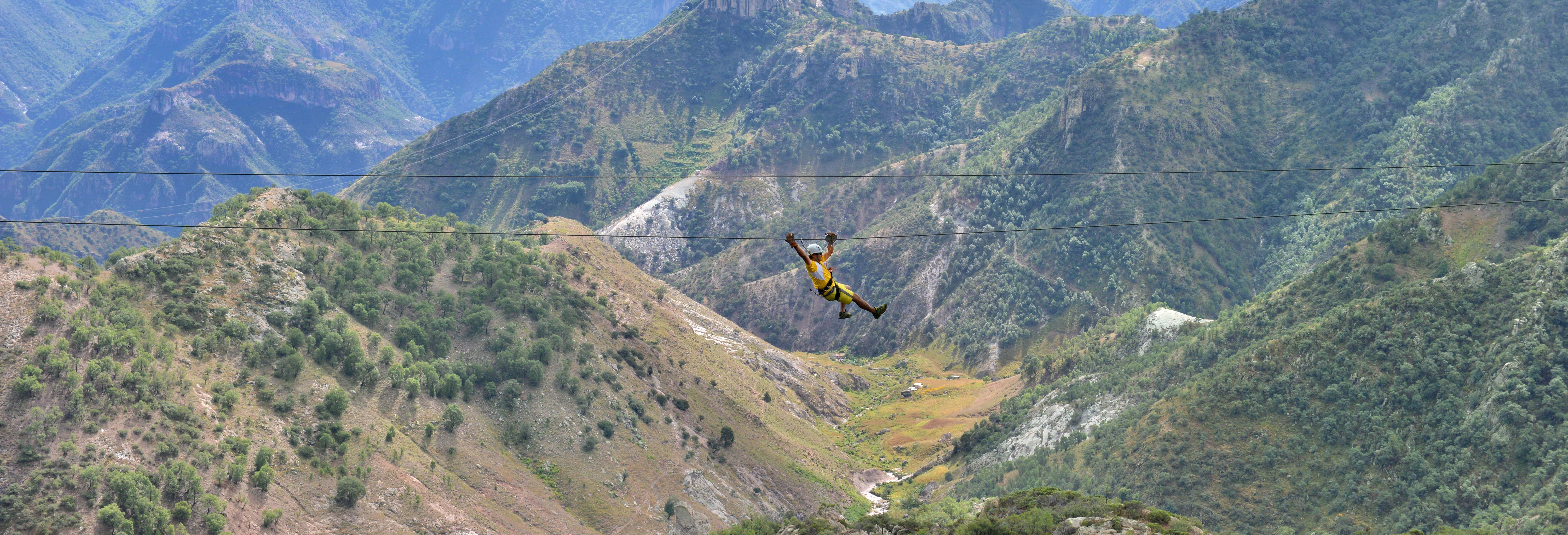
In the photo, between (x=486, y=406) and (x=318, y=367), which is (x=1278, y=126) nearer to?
(x=486, y=406)

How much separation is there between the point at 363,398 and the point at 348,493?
1224 centimetres

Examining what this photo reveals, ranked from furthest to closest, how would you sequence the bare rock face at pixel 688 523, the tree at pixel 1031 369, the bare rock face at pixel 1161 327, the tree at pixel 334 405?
the tree at pixel 1031 369 < the bare rock face at pixel 1161 327 < the bare rock face at pixel 688 523 < the tree at pixel 334 405

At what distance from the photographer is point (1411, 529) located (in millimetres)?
67000

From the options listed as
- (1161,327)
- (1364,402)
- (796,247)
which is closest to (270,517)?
(796,247)

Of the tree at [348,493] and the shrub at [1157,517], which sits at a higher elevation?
the shrub at [1157,517]

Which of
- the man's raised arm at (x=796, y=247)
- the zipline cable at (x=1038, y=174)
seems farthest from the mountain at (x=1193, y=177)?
the man's raised arm at (x=796, y=247)

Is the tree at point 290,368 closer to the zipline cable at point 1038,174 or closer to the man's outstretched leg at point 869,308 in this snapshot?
the zipline cable at point 1038,174

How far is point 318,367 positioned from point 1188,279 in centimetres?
12429

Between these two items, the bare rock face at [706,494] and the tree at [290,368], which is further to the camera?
the bare rock face at [706,494]

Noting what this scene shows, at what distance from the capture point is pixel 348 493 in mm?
66562

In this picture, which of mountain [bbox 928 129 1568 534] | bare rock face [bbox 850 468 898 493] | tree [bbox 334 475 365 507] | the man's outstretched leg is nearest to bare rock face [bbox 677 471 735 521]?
bare rock face [bbox 850 468 898 493]

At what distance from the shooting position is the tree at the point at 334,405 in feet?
239

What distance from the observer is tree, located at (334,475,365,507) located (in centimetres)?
6662

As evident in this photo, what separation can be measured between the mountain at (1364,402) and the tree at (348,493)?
5296 cm
